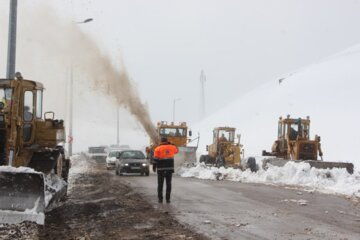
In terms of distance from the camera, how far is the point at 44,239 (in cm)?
947

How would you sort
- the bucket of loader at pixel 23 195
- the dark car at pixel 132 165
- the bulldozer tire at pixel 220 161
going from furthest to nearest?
the bulldozer tire at pixel 220 161 < the dark car at pixel 132 165 < the bucket of loader at pixel 23 195

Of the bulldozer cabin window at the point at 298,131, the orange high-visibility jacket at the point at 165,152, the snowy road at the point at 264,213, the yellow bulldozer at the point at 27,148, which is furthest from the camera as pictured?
the bulldozer cabin window at the point at 298,131

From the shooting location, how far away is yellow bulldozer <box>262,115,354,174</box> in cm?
2727

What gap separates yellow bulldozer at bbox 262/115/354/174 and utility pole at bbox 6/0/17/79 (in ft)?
41.9

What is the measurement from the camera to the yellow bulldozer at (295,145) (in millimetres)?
27266

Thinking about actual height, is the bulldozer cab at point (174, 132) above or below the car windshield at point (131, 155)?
above

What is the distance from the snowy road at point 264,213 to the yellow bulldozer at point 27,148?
9.37 feet

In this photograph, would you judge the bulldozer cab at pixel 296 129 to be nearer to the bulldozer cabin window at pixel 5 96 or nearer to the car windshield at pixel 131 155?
the car windshield at pixel 131 155

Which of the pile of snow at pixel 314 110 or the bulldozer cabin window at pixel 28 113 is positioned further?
the pile of snow at pixel 314 110

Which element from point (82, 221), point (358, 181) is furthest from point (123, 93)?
point (82, 221)

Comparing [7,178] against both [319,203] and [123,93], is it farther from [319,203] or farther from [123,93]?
[123,93]

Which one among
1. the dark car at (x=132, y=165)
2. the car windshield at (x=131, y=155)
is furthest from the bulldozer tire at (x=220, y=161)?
the dark car at (x=132, y=165)

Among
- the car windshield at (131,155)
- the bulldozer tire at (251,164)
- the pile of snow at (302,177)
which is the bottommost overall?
the pile of snow at (302,177)

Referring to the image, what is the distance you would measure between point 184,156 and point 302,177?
10.6 metres
